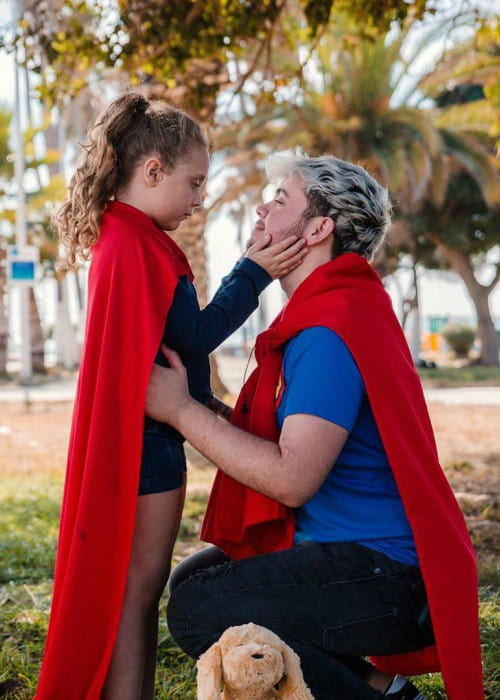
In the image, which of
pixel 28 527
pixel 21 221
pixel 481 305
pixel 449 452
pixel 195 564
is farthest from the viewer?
pixel 481 305

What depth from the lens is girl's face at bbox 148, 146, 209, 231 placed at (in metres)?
2.79

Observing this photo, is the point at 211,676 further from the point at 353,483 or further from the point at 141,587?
the point at 353,483

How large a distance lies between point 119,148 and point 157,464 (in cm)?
96

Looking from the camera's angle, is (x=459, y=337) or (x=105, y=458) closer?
(x=105, y=458)

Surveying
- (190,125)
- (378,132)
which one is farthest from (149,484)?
(378,132)

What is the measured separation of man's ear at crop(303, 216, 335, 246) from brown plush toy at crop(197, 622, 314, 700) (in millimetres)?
1148

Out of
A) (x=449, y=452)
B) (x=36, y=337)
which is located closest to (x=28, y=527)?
(x=449, y=452)

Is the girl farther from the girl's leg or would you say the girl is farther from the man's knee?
the man's knee

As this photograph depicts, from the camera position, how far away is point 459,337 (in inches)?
Result: 1320

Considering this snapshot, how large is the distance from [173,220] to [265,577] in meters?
1.10

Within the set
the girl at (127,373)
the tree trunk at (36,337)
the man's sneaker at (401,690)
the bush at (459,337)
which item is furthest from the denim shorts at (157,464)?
the bush at (459,337)

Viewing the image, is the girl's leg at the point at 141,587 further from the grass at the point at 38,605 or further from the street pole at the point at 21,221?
the street pole at the point at 21,221

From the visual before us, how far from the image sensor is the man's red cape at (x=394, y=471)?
2.51 m

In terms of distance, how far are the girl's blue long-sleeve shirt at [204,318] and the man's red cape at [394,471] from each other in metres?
0.12
